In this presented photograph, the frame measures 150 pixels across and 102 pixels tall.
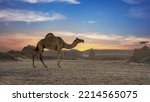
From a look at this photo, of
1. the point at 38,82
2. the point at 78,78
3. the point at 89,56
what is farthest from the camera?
the point at 89,56

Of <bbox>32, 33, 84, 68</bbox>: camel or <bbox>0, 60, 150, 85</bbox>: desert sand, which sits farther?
<bbox>32, 33, 84, 68</bbox>: camel

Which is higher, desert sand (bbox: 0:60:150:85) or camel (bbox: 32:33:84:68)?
camel (bbox: 32:33:84:68)

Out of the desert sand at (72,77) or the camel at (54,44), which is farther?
the camel at (54,44)

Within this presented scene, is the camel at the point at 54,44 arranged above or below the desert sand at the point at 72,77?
above

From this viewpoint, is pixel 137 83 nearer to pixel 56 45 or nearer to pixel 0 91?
pixel 0 91

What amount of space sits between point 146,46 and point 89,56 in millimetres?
3932

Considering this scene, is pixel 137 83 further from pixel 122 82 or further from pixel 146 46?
pixel 146 46

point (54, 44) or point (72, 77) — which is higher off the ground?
point (54, 44)

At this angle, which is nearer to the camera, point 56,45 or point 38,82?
point 38,82

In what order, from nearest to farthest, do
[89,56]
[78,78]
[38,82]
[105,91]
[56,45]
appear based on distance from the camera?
[105,91], [38,82], [78,78], [56,45], [89,56]

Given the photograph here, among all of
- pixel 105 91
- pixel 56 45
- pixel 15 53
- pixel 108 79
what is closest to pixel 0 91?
pixel 105 91

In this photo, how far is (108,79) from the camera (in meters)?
16.6

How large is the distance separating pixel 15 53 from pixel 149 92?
17.6 m

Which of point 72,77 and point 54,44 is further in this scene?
point 54,44
